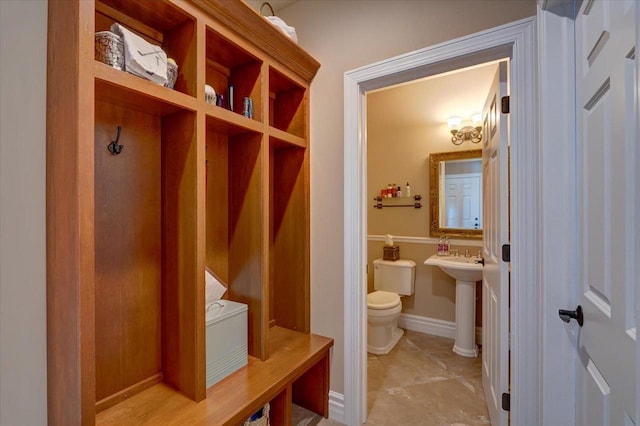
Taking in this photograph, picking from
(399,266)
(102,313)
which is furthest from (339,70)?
(399,266)

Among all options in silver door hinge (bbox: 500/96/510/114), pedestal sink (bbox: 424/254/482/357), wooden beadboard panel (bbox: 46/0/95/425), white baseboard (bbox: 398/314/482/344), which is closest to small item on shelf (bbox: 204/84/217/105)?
wooden beadboard panel (bbox: 46/0/95/425)

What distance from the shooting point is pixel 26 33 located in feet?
3.36

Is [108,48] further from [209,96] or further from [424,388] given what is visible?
[424,388]

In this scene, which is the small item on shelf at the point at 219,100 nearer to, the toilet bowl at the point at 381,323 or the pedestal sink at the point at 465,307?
the toilet bowl at the point at 381,323

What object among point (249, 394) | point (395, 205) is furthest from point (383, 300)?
point (249, 394)

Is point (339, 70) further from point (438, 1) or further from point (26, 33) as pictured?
point (26, 33)

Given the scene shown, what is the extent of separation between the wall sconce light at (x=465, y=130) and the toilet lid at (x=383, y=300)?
5.75 feet

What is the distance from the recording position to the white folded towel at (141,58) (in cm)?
108

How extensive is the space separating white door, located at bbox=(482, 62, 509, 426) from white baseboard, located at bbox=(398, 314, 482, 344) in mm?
1121

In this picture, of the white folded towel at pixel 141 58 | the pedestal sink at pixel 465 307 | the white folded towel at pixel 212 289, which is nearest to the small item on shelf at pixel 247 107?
the white folded towel at pixel 141 58

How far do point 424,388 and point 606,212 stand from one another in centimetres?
191

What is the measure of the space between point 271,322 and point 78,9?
188 centimetres

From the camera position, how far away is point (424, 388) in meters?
2.20

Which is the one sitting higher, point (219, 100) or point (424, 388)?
point (219, 100)
